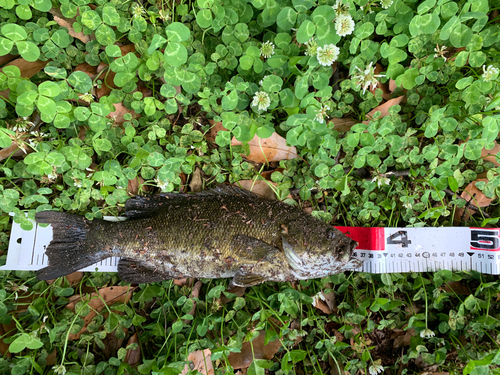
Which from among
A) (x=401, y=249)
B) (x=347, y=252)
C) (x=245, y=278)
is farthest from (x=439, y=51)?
(x=245, y=278)

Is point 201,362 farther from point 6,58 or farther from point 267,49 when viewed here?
point 6,58

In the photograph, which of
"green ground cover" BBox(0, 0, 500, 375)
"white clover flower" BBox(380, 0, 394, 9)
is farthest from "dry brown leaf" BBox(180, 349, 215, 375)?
"white clover flower" BBox(380, 0, 394, 9)

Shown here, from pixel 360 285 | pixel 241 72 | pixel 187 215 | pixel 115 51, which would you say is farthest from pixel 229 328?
pixel 115 51

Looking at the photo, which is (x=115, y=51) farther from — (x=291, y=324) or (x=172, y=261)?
(x=291, y=324)

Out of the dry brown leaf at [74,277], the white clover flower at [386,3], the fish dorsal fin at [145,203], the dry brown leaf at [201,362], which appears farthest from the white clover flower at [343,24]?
the dry brown leaf at [74,277]

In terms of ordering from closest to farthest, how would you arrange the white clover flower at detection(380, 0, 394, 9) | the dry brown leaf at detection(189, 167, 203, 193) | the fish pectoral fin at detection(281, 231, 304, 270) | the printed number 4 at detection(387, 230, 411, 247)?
the fish pectoral fin at detection(281, 231, 304, 270), the white clover flower at detection(380, 0, 394, 9), the printed number 4 at detection(387, 230, 411, 247), the dry brown leaf at detection(189, 167, 203, 193)

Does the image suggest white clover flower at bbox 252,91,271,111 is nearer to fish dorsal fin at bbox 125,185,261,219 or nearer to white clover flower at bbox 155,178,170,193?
fish dorsal fin at bbox 125,185,261,219
